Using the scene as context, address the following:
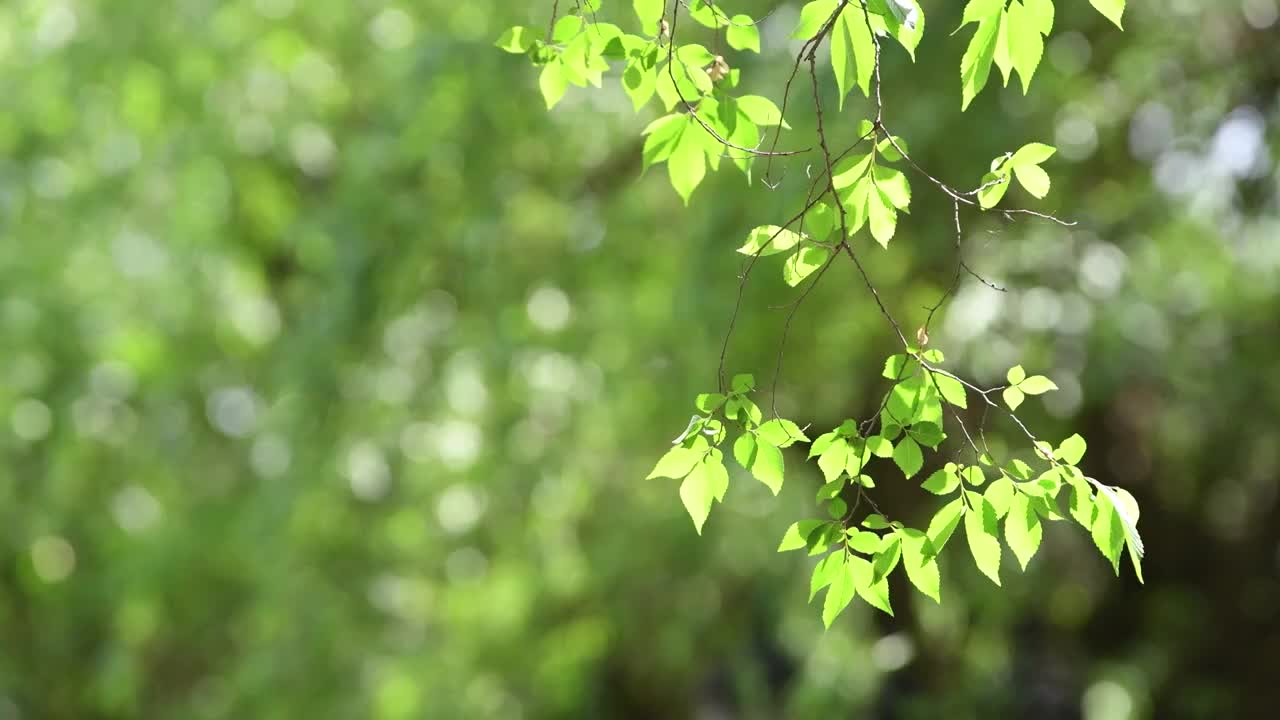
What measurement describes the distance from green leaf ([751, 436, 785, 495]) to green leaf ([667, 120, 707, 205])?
0.25 m

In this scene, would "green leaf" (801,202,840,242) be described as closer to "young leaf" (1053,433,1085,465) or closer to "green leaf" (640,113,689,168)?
"green leaf" (640,113,689,168)

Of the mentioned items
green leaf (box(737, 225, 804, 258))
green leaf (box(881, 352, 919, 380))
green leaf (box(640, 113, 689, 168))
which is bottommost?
green leaf (box(881, 352, 919, 380))

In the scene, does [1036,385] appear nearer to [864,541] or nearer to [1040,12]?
[864,541]

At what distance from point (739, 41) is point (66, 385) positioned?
12.8 feet

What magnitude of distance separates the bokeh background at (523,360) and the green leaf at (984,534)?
91.4 inches

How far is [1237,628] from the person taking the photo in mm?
4434

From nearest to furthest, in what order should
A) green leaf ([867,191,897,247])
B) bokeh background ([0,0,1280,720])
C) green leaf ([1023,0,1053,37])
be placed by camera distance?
green leaf ([1023,0,1053,37])
green leaf ([867,191,897,247])
bokeh background ([0,0,1280,720])

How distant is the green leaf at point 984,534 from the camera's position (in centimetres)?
117

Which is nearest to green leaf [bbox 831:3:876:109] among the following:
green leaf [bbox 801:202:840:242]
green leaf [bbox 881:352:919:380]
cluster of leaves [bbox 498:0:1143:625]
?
cluster of leaves [bbox 498:0:1143:625]

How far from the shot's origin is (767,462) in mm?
1209

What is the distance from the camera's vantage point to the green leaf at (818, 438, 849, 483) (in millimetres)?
1184

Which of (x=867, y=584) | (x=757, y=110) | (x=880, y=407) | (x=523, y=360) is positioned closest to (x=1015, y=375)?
(x=880, y=407)

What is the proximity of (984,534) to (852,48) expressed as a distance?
44 cm

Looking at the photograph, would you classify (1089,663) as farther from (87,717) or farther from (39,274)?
(87,717)
